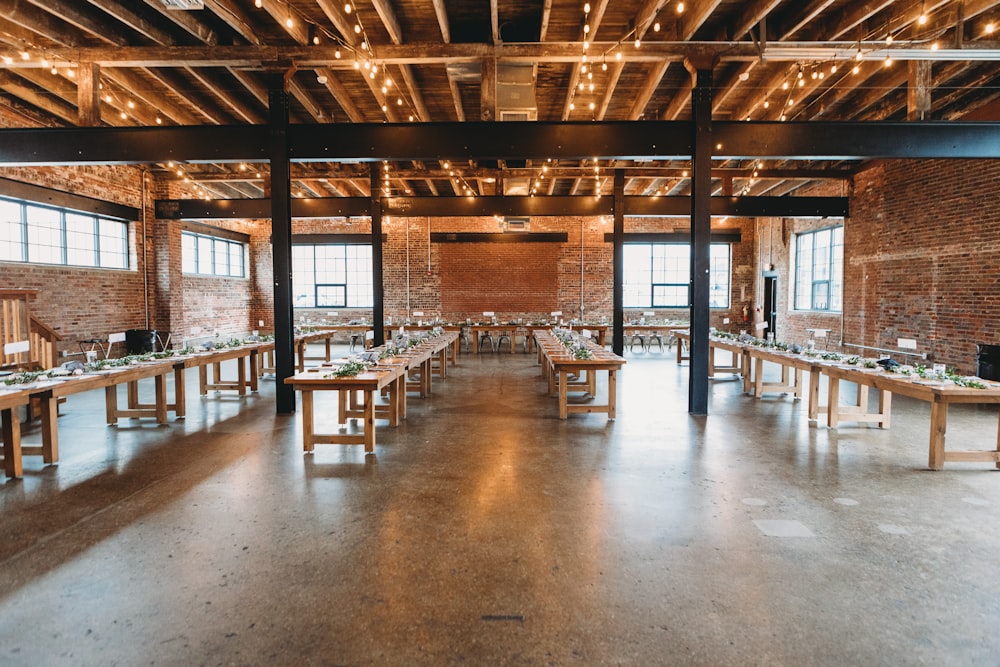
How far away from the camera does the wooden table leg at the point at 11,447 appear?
4359mm

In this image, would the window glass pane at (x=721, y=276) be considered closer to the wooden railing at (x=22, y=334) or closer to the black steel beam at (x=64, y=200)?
the black steel beam at (x=64, y=200)

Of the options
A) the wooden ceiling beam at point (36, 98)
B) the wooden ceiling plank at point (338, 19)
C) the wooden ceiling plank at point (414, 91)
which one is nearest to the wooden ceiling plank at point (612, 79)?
the wooden ceiling plank at point (414, 91)

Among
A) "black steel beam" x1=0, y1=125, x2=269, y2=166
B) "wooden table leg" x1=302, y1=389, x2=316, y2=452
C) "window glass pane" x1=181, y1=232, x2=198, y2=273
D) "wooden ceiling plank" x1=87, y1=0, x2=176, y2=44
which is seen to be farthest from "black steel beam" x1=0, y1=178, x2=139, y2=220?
"wooden table leg" x1=302, y1=389, x2=316, y2=452

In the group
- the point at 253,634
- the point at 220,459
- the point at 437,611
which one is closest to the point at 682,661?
the point at 437,611

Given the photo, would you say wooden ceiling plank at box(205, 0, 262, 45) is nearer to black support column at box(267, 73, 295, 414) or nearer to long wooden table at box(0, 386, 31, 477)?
black support column at box(267, 73, 295, 414)

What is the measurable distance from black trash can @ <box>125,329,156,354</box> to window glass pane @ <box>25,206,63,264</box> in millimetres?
1891

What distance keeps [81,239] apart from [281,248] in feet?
21.1

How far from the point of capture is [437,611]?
247 centimetres

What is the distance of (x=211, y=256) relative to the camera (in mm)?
14930

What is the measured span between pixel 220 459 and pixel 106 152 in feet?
14.6

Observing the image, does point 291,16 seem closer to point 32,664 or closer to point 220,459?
point 220,459

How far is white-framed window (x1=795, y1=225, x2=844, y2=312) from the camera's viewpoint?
1209 centimetres

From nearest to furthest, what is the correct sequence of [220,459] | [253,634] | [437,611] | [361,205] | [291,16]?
[253,634] < [437,611] < [220,459] < [291,16] < [361,205]

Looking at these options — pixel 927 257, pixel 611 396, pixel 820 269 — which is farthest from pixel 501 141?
pixel 820 269
